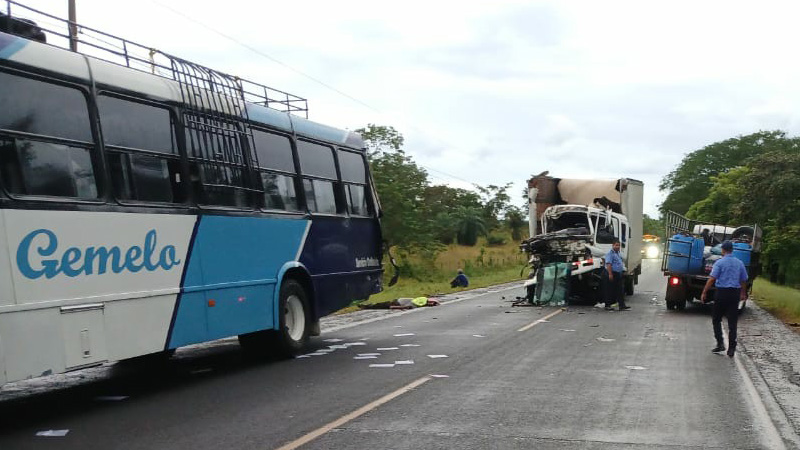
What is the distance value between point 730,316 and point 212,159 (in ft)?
26.5

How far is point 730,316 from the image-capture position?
1252cm

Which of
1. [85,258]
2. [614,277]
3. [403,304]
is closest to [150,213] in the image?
[85,258]

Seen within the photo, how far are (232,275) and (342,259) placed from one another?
3322 mm

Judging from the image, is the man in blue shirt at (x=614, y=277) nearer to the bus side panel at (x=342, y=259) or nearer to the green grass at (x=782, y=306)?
the green grass at (x=782, y=306)

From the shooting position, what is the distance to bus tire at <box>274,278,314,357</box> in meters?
11.7

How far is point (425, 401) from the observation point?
844cm

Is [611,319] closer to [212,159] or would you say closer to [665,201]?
[212,159]

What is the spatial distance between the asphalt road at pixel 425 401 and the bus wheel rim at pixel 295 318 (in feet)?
1.35

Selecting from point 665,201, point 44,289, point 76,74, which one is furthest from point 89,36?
point 665,201

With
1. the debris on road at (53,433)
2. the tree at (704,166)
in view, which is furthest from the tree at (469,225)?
the debris on road at (53,433)

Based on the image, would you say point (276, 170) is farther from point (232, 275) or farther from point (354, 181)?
point (354, 181)

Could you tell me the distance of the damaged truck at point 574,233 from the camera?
21953mm

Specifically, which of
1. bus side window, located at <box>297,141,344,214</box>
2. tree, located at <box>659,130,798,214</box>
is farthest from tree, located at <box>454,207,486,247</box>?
bus side window, located at <box>297,141,344,214</box>

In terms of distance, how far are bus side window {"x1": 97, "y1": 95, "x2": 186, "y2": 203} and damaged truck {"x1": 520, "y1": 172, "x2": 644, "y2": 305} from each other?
14153 millimetres
